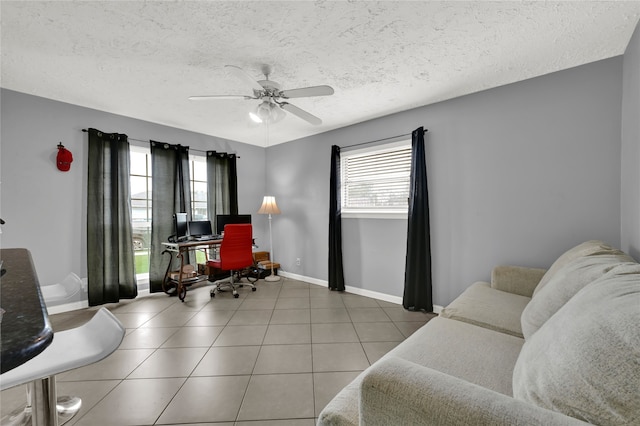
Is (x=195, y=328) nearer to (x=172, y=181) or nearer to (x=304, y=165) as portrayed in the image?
(x=172, y=181)

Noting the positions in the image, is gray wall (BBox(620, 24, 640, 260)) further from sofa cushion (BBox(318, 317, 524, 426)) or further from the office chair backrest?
the office chair backrest

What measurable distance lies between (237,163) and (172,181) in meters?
1.21

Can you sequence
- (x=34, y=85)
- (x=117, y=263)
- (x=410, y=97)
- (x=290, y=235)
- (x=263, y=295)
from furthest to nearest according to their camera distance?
(x=290, y=235) → (x=263, y=295) → (x=117, y=263) → (x=410, y=97) → (x=34, y=85)

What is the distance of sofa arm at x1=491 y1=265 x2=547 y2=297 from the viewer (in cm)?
224

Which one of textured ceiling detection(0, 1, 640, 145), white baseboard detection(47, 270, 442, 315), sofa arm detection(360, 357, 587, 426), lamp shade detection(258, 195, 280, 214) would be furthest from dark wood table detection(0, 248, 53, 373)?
lamp shade detection(258, 195, 280, 214)

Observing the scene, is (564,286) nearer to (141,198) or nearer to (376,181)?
(376,181)

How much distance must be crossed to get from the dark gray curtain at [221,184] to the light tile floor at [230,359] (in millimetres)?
1645

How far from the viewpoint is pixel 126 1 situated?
64.6 inches

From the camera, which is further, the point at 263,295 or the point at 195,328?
the point at 263,295

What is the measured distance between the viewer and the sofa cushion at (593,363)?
0.64 m

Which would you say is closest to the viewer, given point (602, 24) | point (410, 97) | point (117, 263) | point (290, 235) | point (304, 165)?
point (602, 24)

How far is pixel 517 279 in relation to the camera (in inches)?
91.0

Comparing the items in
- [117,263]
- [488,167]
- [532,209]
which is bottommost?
[117,263]

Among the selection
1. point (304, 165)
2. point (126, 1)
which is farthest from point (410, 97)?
point (126, 1)
